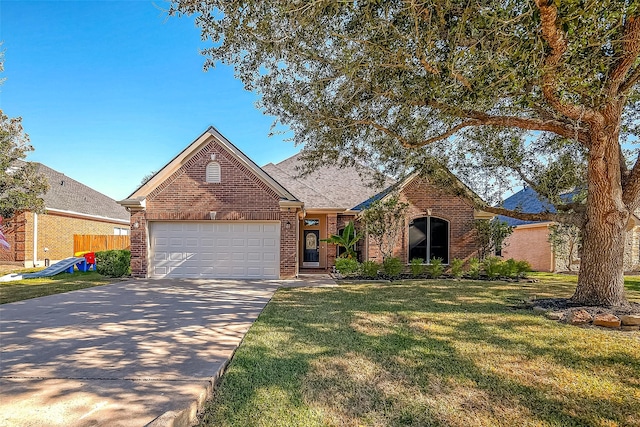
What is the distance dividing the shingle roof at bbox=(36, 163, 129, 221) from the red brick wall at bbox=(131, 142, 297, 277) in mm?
9760

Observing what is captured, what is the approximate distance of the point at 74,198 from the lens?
21062 mm

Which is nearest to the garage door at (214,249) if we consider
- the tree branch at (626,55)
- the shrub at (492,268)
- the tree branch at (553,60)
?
the shrub at (492,268)

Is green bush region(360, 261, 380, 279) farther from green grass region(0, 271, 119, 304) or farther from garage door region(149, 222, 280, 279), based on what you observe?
green grass region(0, 271, 119, 304)

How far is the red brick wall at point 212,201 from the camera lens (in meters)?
12.4

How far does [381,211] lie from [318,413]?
10.2m

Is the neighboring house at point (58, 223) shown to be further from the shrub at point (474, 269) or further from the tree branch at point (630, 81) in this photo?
the tree branch at point (630, 81)

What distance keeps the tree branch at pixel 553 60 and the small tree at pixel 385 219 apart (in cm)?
685

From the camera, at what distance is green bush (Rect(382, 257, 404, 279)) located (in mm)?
12797

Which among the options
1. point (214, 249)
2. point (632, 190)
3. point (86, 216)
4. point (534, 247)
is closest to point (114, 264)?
point (214, 249)

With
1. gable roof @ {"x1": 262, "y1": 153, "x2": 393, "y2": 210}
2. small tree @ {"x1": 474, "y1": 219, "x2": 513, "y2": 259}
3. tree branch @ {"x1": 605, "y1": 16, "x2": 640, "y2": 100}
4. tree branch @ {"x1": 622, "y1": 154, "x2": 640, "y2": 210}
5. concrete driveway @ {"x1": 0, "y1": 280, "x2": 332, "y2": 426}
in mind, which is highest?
tree branch @ {"x1": 605, "y1": 16, "x2": 640, "y2": 100}

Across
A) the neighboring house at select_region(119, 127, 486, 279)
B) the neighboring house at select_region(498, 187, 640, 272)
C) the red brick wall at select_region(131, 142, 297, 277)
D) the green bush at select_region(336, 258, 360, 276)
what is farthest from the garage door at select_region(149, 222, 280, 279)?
the neighboring house at select_region(498, 187, 640, 272)

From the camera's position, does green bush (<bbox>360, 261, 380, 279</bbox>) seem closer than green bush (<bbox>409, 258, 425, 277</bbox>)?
Yes

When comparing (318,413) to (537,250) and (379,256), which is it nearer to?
(379,256)

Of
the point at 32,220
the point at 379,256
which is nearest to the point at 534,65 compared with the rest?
the point at 379,256
